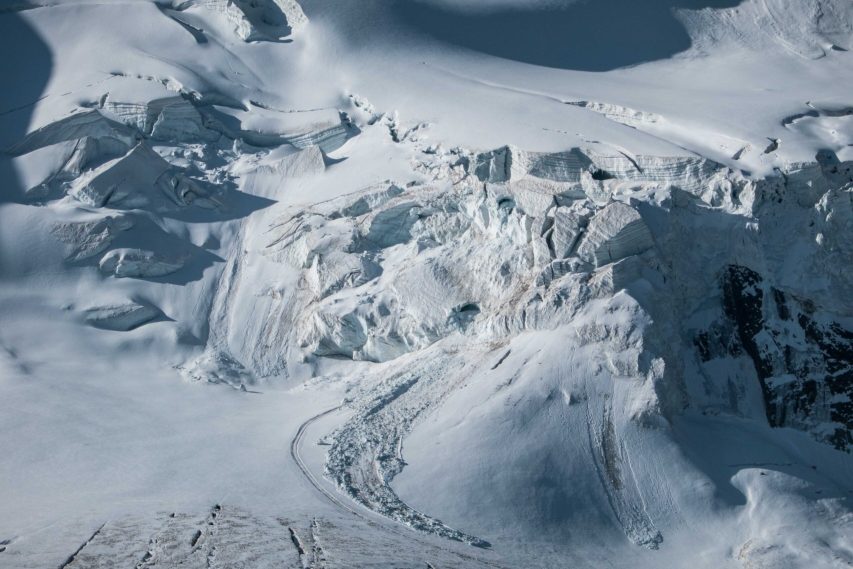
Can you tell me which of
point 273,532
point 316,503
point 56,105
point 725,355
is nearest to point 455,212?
point 725,355

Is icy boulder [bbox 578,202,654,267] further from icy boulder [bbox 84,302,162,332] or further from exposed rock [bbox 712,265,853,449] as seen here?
icy boulder [bbox 84,302,162,332]

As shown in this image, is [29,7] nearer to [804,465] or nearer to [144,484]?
[144,484]

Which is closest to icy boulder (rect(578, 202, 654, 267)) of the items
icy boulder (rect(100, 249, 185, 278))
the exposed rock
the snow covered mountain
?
the snow covered mountain

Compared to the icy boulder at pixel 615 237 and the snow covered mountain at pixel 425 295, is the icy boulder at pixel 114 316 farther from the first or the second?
the icy boulder at pixel 615 237

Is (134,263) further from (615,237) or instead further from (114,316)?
(615,237)

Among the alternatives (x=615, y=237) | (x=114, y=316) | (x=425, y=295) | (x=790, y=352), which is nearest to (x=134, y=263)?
(x=114, y=316)

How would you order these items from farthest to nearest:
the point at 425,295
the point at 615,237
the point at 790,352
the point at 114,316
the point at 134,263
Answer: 1. the point at 134,263
2. the point at 114,316
3. the point at 425,295
4. the point at 790,352
5. the point at 615,237
